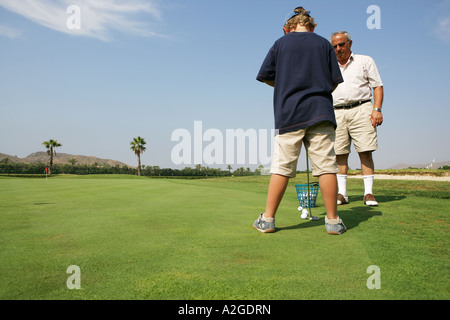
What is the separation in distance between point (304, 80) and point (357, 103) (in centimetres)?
281

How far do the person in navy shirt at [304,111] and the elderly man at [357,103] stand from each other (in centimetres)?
241

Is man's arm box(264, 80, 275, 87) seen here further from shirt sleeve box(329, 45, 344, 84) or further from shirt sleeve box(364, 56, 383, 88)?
shirt sleeve box(364, 56, 383, 88)

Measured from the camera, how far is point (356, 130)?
5738 millimetres

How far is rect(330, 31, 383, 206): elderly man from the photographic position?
5609 millimetres

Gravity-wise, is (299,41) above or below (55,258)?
above

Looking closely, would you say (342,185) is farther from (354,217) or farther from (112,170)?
(112,170)

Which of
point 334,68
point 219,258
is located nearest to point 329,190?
point 334,68

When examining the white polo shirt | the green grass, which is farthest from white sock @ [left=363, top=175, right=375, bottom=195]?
the green grass
